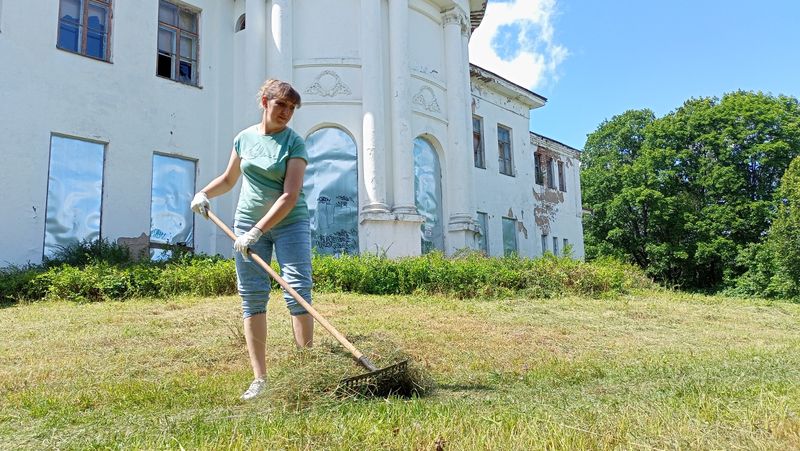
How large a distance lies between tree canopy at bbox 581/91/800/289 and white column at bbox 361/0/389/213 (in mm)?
22778

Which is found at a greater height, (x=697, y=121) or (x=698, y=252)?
(x=697, y=121)

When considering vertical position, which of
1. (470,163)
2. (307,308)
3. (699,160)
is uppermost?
(699,160)

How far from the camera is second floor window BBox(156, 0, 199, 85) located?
14.2m

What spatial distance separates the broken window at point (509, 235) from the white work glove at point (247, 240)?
60.7 feet

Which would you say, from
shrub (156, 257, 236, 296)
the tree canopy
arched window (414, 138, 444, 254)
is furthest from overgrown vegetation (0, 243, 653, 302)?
the tree canopy

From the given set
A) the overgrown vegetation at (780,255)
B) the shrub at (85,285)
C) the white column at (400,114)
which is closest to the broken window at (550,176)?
the overgrown vegetation at (780,255)

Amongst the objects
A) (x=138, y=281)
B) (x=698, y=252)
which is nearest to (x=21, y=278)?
(x=138, y=281)

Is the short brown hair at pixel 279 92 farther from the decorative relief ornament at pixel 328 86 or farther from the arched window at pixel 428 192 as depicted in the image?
the arched window at pixel 428 192

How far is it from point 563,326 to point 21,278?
870 cm

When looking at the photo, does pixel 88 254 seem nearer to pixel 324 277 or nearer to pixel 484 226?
pixel 324 277

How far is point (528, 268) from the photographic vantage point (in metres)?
12.4

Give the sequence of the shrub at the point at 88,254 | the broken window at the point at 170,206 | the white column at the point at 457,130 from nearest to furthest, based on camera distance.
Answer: the shrub at the point at 88,254 → the broken window at the point at 170,206 → the white column at the point at 457,130

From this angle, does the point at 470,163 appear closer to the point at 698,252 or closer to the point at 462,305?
the point at 462,305

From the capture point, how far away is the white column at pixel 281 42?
13875 millimetres
